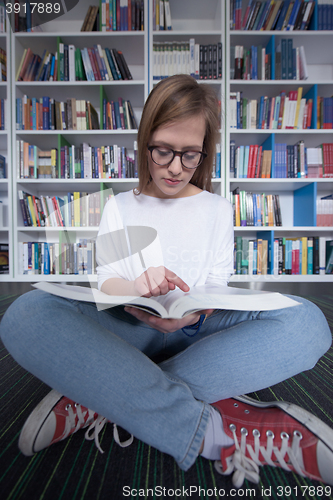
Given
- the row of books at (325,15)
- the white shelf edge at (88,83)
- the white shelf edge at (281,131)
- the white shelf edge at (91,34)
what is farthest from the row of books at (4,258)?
the row of books at (325,15)

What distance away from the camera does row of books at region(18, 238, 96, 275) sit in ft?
7.09

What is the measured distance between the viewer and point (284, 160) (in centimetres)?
211

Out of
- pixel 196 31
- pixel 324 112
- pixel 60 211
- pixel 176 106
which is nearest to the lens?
pixel 176 106

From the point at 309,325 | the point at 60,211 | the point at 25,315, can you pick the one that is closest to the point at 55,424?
the point at 25,315

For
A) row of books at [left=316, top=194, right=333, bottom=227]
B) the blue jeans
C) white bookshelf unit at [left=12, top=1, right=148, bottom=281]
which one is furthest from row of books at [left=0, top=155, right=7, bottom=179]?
row of books at [left=316, top=194, right=333, bottom=227]

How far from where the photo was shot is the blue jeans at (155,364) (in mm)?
387

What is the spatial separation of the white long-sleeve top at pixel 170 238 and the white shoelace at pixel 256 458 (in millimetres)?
368

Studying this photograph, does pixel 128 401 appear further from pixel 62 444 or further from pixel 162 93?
pixel 162 93

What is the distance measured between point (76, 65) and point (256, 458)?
249cm

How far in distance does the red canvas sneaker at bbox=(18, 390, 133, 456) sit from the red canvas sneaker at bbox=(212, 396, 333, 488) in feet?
0.58

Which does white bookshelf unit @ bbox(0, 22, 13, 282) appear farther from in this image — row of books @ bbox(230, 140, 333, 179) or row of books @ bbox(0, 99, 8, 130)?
row of books @ bbox(230, 140, 333, 179)

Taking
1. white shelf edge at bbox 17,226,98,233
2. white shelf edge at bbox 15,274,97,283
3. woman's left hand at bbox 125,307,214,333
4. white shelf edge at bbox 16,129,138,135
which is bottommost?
white shelf edge at bbox 15,274,97,283

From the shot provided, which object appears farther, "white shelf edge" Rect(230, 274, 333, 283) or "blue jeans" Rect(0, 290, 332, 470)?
"white shelf edge" Rect(230, 274, 333, 283)

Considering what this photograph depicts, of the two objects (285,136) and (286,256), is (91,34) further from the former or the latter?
(286,256)
